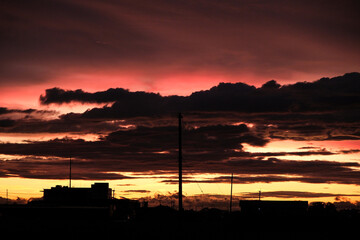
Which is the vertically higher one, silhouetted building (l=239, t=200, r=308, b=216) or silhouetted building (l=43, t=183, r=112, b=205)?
silhouetted building (l=43, t=183, r=112, b=205)

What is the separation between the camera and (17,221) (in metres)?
49.7

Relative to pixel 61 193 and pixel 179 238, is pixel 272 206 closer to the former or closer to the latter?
pixel 61 193

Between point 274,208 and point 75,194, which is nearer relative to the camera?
point 75,194

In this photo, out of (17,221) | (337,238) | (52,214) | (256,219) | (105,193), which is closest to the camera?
(337,238)

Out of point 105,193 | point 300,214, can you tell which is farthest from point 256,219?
point 105,193

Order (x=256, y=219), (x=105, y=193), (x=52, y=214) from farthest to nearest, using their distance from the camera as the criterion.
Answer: (x=105, y=193) < (x=256, y=219) < (x=52, y=214)

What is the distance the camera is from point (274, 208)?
91500 millimetres

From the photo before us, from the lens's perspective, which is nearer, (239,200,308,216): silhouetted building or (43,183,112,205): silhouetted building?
(43,183,112,205): silhouetted building

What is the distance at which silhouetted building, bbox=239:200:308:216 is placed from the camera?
294 ft

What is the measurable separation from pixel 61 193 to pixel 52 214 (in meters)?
24.9

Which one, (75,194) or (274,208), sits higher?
(75,194)

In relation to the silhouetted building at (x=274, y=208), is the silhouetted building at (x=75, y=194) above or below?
above

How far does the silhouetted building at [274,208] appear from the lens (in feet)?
294

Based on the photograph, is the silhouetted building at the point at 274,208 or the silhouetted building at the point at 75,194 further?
the silhouetted building at the point at 274,208
